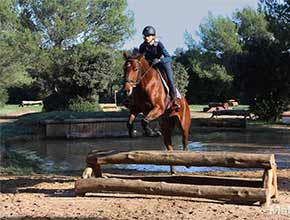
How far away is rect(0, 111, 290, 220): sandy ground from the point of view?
299 inches

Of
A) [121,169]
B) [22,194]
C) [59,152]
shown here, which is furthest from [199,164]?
[59,152]

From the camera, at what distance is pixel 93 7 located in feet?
164

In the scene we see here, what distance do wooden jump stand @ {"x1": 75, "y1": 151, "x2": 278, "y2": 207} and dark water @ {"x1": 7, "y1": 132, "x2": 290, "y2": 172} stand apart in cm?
446

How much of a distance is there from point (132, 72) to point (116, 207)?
8.18 feet

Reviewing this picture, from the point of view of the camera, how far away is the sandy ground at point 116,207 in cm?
760

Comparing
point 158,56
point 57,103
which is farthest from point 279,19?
point 158,56

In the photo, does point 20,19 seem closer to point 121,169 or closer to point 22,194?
point 121,169

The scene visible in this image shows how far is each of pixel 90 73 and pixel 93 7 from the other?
58.3 ft

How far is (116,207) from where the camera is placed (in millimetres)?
8258

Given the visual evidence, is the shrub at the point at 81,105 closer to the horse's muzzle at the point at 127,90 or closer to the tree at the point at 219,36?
the horse's muzzle at the point at 127,90

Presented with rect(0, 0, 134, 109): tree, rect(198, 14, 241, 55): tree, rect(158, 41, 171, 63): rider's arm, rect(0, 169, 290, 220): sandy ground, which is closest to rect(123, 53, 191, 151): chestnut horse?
rect(158, 41, 171, 63): rider's arm

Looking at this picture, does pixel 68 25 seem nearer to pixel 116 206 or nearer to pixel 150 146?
pixel 150 146

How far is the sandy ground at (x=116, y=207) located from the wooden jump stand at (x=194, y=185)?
16 cm

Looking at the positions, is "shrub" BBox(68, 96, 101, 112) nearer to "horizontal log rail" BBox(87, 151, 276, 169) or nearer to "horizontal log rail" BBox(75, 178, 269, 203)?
"horizontal log rail" BBox(87, 151, 276, 169)
